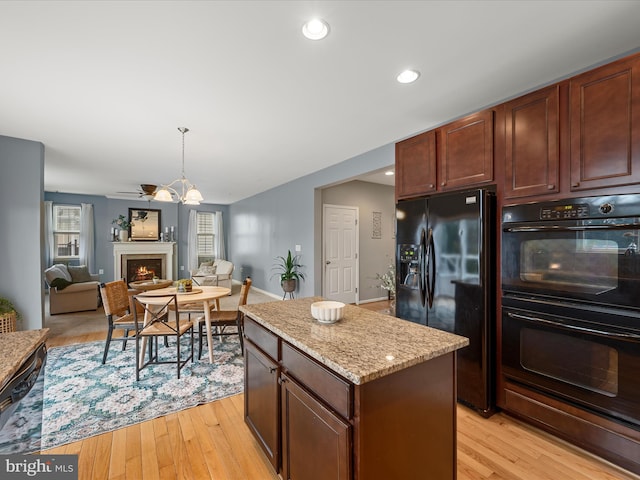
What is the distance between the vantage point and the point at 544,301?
193 centimetres

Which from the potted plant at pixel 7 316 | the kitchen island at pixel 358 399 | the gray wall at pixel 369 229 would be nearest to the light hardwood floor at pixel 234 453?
the kitchen island at pixel 358 399

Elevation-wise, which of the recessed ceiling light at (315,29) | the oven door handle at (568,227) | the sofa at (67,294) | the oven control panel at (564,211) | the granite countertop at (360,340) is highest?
the recessed ceiling light at (315,29)

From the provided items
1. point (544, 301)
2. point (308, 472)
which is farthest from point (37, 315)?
point (544, 301)

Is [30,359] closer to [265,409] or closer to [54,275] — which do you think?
[265,409]

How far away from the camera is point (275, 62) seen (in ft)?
6.89

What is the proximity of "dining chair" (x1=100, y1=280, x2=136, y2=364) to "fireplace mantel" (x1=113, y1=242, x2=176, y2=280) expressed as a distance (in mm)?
5291

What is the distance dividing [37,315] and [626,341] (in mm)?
5596

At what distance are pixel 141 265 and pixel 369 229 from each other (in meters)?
6.56

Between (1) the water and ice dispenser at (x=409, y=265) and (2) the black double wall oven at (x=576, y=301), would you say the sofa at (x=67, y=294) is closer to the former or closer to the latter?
(1) the water and ice dispenser at (x=409, y=265)

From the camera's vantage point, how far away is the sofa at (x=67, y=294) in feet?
17.0

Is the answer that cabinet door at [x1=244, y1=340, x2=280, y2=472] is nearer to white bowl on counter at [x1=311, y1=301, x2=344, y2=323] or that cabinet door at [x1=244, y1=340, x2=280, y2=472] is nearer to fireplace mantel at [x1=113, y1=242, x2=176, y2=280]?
white bowl on counter at [x1=311, y1=301, x2=344, y2=323]

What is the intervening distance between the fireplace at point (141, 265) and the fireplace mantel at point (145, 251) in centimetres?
10

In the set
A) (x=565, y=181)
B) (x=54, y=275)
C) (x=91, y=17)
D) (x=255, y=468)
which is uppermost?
(x=91, y=17)

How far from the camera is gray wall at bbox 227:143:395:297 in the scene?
457cm
